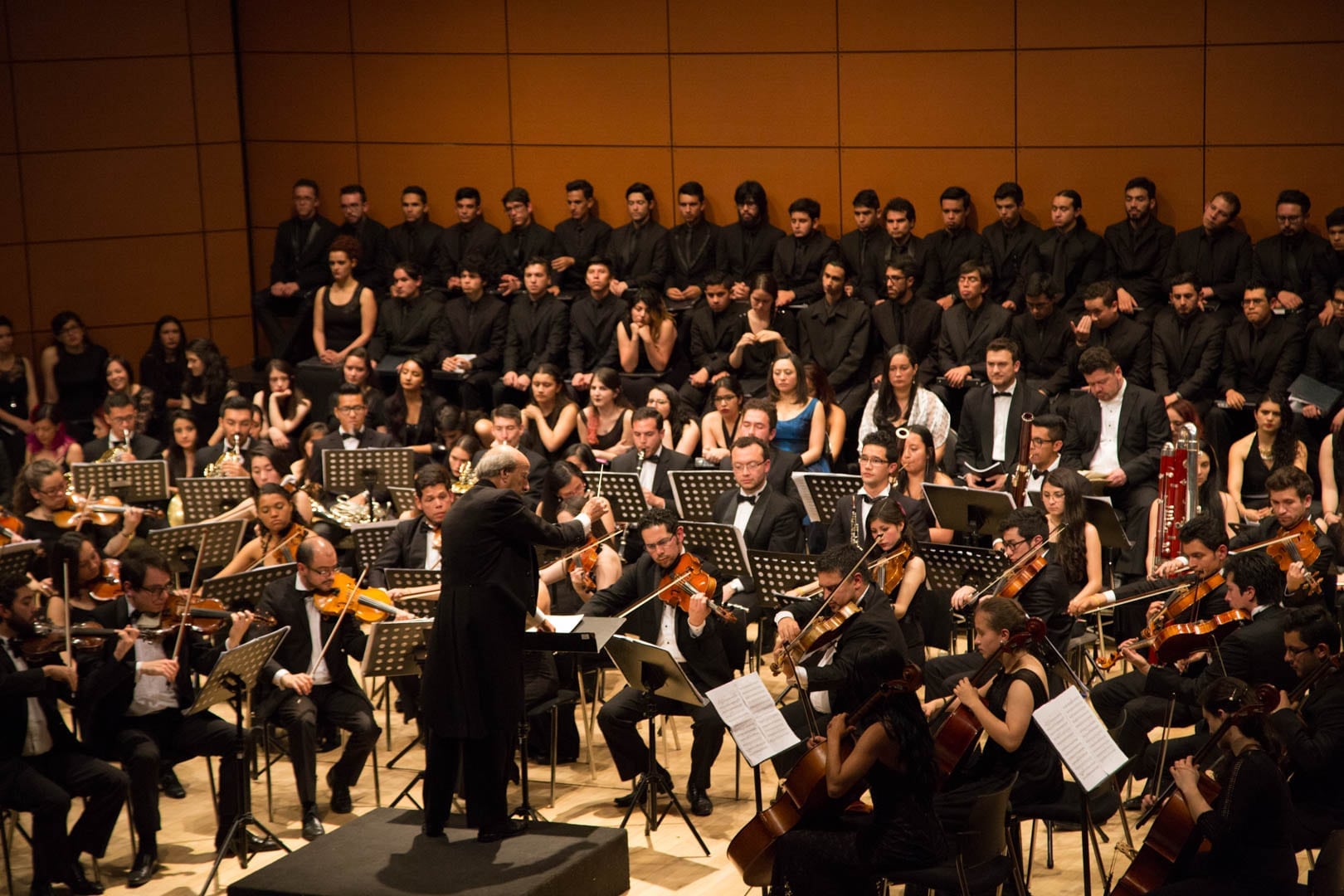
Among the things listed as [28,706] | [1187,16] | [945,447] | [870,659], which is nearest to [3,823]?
[28,706]

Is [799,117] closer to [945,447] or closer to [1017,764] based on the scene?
[945,447]

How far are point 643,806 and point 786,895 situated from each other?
5.20 ft

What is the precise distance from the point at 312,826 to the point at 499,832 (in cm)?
123

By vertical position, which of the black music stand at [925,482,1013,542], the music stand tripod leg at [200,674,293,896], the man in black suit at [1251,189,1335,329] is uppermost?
the man in black suit at [1251,189,1335,329]

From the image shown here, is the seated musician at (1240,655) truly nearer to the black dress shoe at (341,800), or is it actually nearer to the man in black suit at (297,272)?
the black dress shoe at (341,800)

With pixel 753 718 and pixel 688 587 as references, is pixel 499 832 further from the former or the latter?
pixel 688 587

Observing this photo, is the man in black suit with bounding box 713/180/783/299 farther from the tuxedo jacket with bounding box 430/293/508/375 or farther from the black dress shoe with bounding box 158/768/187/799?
the black dress shoe with bounding box 158/768/187/799

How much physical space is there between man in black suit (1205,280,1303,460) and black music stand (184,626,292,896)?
5.42 m

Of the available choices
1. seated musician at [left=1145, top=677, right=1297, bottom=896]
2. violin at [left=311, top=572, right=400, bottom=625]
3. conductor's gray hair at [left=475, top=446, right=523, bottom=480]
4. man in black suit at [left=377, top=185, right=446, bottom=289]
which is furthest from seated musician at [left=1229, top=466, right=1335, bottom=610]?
man in black suit at [left=377, top=185, right=446, bottom=289]

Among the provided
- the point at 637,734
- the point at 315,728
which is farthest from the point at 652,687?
the point at 315,728

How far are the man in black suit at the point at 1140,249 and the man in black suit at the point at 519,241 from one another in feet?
13.1

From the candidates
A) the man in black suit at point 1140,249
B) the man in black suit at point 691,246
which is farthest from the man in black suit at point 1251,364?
the man in black suit at point 691,246

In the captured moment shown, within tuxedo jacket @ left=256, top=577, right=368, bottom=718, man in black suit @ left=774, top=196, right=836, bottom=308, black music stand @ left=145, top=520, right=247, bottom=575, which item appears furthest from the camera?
man in black suit @ left=774, top=196, right=836, bottom=308

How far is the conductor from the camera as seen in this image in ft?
16.7
